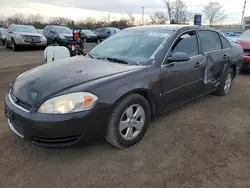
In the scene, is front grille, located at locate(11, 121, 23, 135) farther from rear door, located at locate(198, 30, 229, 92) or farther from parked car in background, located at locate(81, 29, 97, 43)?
parked car in background, located at locate(81, 29, 97, 43)

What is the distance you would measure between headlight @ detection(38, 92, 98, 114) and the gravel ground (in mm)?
650

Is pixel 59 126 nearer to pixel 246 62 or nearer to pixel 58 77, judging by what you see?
pixel 58 77

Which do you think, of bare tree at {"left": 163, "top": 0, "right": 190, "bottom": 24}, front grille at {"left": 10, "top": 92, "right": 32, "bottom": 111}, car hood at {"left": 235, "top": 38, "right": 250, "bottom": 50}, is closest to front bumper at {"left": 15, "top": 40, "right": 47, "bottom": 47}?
car hood at {"left": 235, "top": 38, "right": 250, "bottom": 50}

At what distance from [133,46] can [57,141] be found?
1.83m

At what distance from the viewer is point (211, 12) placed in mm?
48312

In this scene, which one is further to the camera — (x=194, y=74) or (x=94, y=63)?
(x=194, y=74)

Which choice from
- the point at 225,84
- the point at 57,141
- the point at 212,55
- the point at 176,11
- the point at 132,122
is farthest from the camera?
the point at 176,11

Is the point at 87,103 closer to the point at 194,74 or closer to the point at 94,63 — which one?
the point at 94,63

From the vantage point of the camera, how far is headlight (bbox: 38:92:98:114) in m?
2.38

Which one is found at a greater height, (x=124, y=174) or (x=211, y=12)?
(x=211, y=12)

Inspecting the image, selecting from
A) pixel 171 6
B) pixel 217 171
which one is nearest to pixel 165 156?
pixel 217 171

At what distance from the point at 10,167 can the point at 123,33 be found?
2.71 metres

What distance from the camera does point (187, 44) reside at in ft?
12.3

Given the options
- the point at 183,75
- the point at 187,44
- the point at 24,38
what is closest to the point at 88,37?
the point at 24,38
